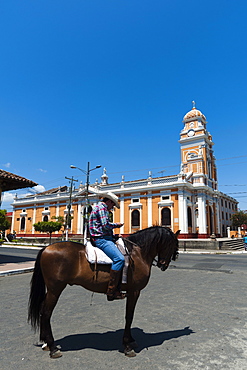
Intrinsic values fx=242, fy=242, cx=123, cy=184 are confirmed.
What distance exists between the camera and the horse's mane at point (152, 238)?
152 inches

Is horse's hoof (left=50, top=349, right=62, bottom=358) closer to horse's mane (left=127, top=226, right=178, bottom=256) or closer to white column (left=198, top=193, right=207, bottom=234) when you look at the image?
horse's mane (left=127, top=226, right=178, bottom=256)

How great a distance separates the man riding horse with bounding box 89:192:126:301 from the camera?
3436 millimetres

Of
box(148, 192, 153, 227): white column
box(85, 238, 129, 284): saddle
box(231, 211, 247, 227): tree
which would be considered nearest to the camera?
box(85, 238, 129, 284): saddle

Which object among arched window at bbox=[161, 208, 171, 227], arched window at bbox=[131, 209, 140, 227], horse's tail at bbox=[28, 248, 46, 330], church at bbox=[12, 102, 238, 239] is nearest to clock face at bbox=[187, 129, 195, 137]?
church at bbox=[12, 102, 238, 239]

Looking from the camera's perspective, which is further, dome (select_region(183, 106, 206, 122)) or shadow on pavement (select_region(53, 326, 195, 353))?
dome (select_region(183, 106, 206, 122))

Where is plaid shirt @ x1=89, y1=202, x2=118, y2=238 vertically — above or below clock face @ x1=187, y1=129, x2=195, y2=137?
below

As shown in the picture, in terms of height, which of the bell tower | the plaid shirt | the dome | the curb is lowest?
the curb

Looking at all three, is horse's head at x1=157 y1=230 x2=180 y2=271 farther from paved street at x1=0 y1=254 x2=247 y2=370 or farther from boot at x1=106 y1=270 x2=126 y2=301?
paved street at x1=0 y1=254 x2=247 y2=370

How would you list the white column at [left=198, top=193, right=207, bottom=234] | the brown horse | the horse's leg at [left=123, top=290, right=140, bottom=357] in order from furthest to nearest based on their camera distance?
the white column at [left=198, top=193, right=207, bottom=234], the brown horse, the horse's leg at [left=123, top=290, right=140, bottom=357]

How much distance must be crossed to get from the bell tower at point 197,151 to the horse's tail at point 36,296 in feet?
104

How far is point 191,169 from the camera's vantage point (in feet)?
117

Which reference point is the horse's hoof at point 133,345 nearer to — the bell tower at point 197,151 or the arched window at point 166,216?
the arched window at point 166,216

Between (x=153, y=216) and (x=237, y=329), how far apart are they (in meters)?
29.3

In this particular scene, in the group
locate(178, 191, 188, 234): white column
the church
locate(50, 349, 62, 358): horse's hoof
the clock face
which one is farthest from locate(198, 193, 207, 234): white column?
locate(50, 349, 62, 358): horse's hoof
